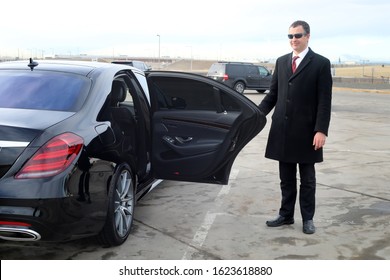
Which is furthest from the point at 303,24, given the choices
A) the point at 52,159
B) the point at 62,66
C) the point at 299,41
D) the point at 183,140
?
the point at 52,159

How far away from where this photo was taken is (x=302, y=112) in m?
4.26

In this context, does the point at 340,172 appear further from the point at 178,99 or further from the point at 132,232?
the point at 132,232

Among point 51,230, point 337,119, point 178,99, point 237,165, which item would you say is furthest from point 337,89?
point 51,230

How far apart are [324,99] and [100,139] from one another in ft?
6.50

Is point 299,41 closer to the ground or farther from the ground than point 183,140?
farther from the ground

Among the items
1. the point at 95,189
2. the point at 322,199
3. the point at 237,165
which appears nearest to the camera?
the point at 95,189

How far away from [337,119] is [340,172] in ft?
25.3

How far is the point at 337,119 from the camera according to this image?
1416cm

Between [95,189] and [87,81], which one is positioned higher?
[87,81]

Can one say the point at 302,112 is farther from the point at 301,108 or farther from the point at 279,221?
the point at 279,221

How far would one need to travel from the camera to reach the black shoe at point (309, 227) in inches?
173

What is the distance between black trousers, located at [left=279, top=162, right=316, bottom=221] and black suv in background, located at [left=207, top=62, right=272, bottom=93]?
65.1 feet

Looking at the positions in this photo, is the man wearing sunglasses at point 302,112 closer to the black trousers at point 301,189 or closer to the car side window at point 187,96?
the black trousers at point 301,189

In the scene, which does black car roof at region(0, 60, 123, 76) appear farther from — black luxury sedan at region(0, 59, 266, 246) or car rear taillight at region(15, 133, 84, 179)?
car rear taillight at region(15, 133, 84, 179)
